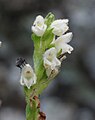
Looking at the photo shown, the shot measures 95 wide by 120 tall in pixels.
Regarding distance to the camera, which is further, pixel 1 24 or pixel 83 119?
pixel 1 24

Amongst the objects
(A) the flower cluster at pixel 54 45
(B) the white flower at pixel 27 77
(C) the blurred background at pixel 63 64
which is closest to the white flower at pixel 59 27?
(A) the flower cluster at pixel 54 45

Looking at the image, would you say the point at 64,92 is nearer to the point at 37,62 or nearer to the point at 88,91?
the point at 88,91

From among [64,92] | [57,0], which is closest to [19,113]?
[64,92]

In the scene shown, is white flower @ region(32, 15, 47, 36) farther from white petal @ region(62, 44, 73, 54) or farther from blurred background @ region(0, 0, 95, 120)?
blurred background @ region(0, 0, 95, 120)

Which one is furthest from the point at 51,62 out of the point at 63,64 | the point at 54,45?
the point at 63,64

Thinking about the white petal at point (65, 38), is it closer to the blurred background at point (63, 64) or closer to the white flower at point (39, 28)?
the white flower at point (39, 28)
